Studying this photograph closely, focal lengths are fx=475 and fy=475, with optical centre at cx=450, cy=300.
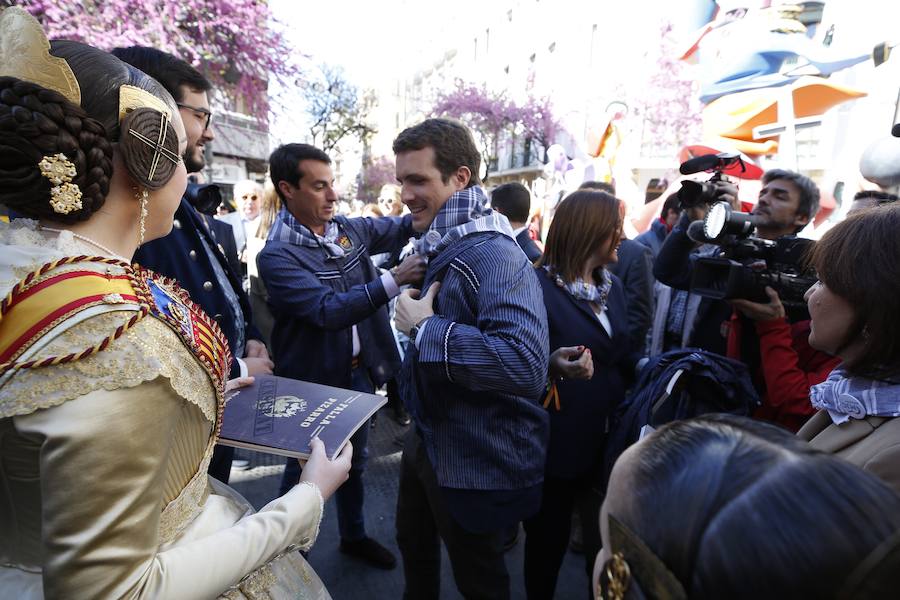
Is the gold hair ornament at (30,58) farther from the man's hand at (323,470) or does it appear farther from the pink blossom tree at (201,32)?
the pink blossom tree at (201,32)

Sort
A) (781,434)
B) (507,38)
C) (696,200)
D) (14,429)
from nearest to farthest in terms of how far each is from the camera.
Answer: (781,434), (14,429), (696,200), (507,38)

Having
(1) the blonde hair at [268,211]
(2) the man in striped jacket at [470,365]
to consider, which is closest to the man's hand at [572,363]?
(2) the man in striped jacket at [470,365]

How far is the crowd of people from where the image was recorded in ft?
1.87

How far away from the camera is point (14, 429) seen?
77 cm

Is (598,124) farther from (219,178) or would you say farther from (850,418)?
(219,178)

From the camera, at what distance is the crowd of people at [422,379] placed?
0.57m

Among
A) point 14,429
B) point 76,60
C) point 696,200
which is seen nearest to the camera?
point 14,429

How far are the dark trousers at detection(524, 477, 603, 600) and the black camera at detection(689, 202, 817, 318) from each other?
1.07 m

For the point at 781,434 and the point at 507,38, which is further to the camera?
the point at 507,38

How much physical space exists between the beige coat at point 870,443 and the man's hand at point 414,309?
1113mm

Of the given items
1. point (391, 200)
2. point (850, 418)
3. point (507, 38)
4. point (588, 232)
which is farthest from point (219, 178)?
point (507, 38)

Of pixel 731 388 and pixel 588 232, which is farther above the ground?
pixel 588 232

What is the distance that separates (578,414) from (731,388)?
0.61 metres

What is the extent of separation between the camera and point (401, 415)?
4.80 metres
